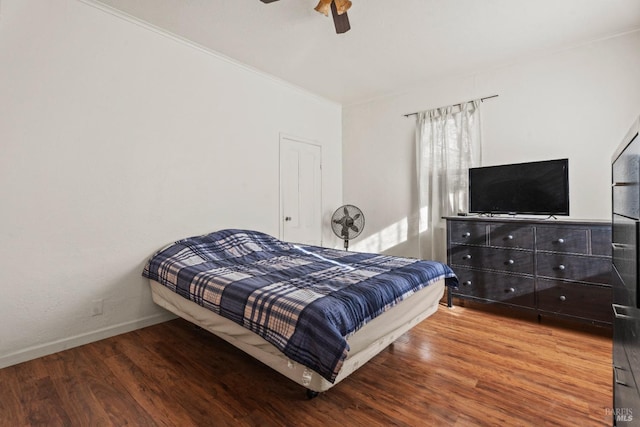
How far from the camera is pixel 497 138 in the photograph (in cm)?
364

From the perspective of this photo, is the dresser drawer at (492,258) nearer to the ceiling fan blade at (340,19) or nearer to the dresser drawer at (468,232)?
the dresser drawer at (468,232)

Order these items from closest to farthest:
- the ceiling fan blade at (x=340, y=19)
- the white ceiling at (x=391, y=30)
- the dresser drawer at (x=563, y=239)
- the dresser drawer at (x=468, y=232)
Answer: the ceiling fan blade at (x=340, y=19) → the white ceiling at (x=391, y=30) → the dresser drawer at (x=563, y=239) → the dresser drawer at (x=468, y=232)

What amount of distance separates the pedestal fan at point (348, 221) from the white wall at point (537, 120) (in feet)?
1.43

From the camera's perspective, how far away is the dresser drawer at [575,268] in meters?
2.62

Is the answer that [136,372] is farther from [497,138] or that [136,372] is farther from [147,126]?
[497,138]

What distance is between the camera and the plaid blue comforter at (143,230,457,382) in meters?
1.58

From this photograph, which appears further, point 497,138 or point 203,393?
point 497,138

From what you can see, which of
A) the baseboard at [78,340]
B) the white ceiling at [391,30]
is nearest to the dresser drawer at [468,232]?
the white ceiling at [391,30]

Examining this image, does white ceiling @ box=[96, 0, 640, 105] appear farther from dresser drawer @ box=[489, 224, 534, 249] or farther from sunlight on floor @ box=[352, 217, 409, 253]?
sunlight on floor @ box=[352, 217, 409, 253]

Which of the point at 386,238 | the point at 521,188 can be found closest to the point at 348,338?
the point at 521,188

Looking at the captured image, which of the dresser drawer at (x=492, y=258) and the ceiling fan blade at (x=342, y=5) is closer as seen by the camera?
the ceiling fan blade at (x=342, y=5)

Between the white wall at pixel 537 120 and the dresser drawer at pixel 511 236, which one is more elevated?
the white wall at pixel 537 120

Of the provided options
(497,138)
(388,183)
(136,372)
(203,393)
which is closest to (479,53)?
(497,138)

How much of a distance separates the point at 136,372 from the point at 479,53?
13.8 feet
